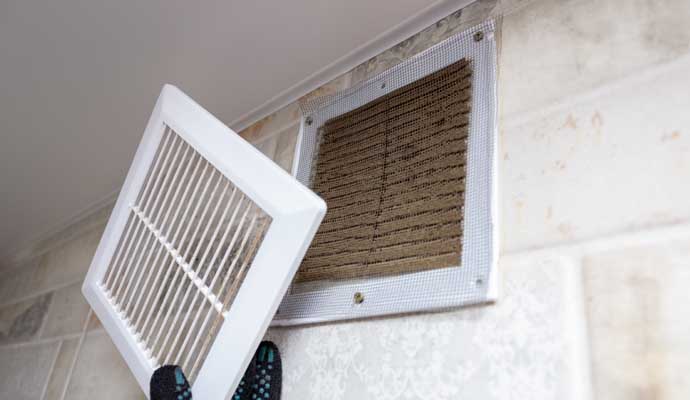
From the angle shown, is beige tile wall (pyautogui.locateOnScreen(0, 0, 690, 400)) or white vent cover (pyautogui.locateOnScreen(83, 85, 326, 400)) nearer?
beige tile wall (pyautogui.locateOnScreen(0, 0, 690, 400))

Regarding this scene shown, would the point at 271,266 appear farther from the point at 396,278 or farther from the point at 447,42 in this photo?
the point at 447,42

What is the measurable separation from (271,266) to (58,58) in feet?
2.47

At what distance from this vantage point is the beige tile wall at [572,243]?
22.4 inches

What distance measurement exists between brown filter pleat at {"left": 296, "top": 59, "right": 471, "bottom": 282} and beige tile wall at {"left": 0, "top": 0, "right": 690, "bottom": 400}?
0.07 meters

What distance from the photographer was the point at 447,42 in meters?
0.91

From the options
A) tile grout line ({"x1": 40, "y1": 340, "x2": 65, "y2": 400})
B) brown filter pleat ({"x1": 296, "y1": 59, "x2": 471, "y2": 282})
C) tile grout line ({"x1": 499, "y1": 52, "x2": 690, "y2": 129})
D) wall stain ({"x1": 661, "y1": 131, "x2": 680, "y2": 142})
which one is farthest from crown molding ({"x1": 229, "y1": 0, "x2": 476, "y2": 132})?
tile grout line ({"x1": 40, "y1": 340, "x2": 65, "y2": 400})

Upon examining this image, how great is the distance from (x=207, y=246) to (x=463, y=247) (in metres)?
0.41

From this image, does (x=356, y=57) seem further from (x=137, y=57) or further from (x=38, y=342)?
(x=38, y=342)

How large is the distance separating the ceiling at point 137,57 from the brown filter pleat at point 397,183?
17cm

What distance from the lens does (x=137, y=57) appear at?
117 centimetres

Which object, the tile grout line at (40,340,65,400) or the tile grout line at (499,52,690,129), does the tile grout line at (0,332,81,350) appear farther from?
the tile grout line at (499,52,690,129)

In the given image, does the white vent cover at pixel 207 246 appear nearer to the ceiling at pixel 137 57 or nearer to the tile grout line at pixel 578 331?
the ceiling at pixel 137 57

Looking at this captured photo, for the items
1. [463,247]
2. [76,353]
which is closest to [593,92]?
[463,247]

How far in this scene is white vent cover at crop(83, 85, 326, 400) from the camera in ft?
2.49
